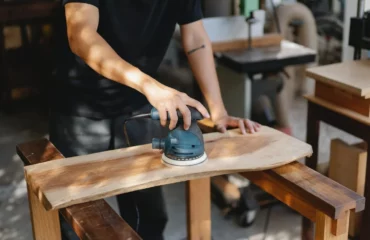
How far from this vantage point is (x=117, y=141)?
6.54 ft

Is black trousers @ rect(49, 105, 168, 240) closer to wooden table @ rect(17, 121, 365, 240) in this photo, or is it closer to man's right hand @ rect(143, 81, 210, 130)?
wooden table @ rect(17, 121, 365, 240)

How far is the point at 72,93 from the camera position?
6.38 feet

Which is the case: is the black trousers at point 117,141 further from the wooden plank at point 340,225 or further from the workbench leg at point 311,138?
the wooden plank at point 340,225

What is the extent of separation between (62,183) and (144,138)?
22.1 inches

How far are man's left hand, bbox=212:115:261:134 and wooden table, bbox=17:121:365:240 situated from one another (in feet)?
0.09

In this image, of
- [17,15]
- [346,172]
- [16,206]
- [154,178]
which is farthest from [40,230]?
[17,15]

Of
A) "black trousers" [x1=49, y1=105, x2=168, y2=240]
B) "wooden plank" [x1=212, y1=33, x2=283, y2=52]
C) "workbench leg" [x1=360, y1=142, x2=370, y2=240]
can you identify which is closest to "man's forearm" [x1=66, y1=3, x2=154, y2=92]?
"black trousers" [x1=49, y1=105, x2=168, y2=240]

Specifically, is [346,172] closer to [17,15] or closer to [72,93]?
[72,93]

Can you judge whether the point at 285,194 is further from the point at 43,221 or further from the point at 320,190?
the point at 43,221

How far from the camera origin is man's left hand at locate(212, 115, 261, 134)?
6.14ft

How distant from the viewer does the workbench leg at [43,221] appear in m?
1.67

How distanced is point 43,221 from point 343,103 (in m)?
1.24

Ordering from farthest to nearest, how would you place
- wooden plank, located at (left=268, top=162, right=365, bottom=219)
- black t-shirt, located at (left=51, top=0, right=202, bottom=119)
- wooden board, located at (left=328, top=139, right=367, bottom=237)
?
wooden board, located at (left=328, top=139, right=367, bottom=237)
black t-shirt, located at (left=51, top=0, right=202, bottom=119)
wooden plank, located at (left=268, top=162, right=365, bottom=219)

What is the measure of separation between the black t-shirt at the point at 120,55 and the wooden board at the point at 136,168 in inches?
10.9
